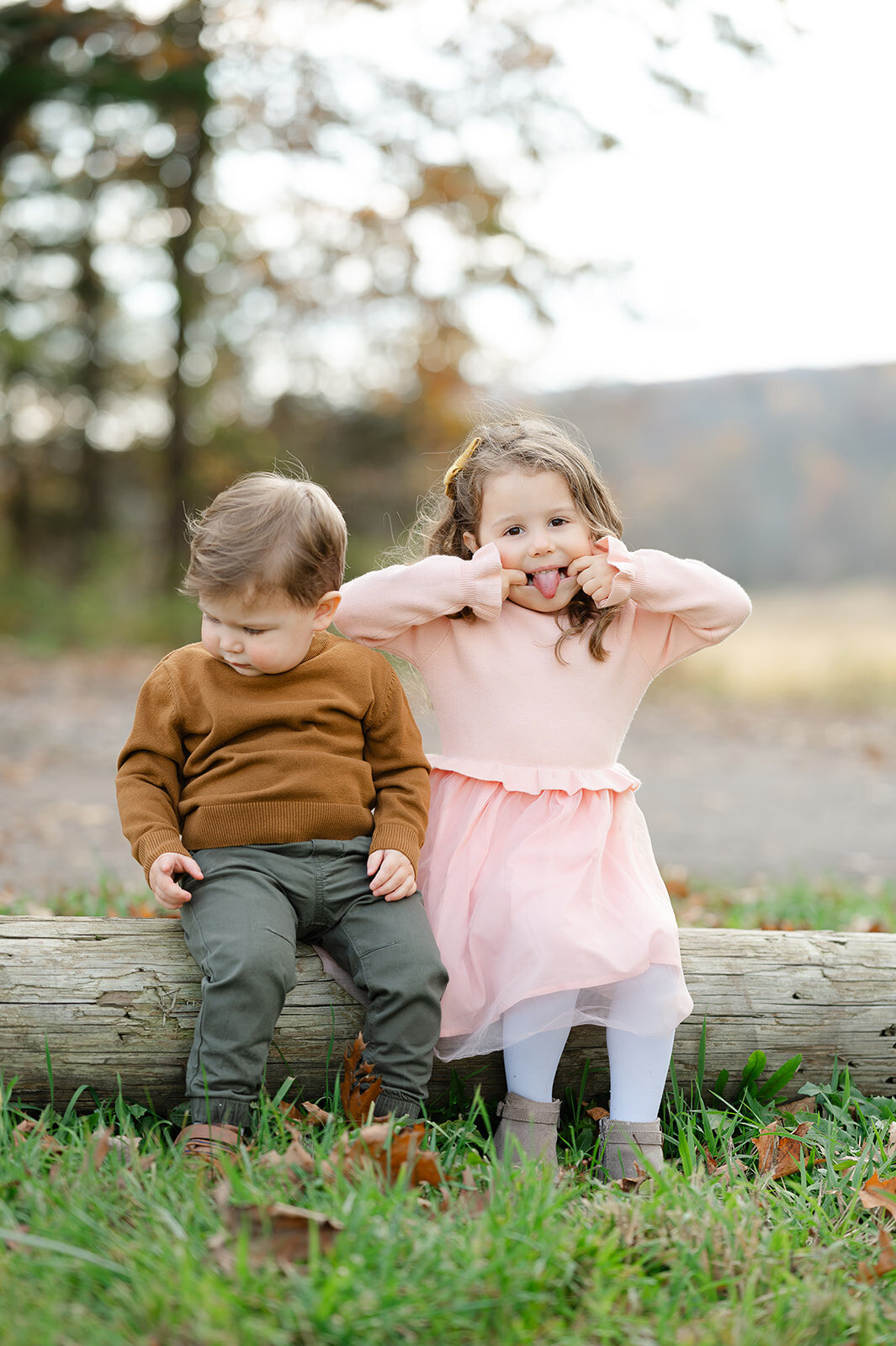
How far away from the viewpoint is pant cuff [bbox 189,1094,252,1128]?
7.16 feet

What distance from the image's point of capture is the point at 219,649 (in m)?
2.45

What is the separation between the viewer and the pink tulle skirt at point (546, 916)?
2.42 m

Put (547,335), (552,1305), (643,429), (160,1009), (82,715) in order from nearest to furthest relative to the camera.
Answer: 1. (552,1305)
2. (160,1009)
3. (82,715)
4. (547,335)
5. (643,429)

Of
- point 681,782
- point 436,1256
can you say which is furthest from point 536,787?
point 681,782

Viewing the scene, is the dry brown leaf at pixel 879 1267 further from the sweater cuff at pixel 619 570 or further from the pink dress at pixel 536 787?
the sweater cuff at pixel 619 570

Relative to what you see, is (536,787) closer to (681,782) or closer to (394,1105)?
(394,1105)

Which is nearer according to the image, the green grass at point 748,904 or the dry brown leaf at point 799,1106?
the dry brown leaf at point 799,1106

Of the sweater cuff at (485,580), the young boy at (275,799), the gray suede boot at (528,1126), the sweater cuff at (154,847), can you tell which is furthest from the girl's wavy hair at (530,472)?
the gray suede boot at (528,1126)

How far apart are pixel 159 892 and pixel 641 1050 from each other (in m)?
1.10

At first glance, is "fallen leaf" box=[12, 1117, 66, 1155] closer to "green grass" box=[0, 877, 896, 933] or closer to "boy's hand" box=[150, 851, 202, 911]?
"boy's hand" box=[150, 851, 202, 911]

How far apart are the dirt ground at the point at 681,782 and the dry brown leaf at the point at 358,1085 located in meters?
2.19

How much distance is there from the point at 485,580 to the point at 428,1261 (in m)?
1.49

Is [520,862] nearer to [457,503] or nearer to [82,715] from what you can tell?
[457,503]

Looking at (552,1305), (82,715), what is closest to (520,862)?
(552,1305)
